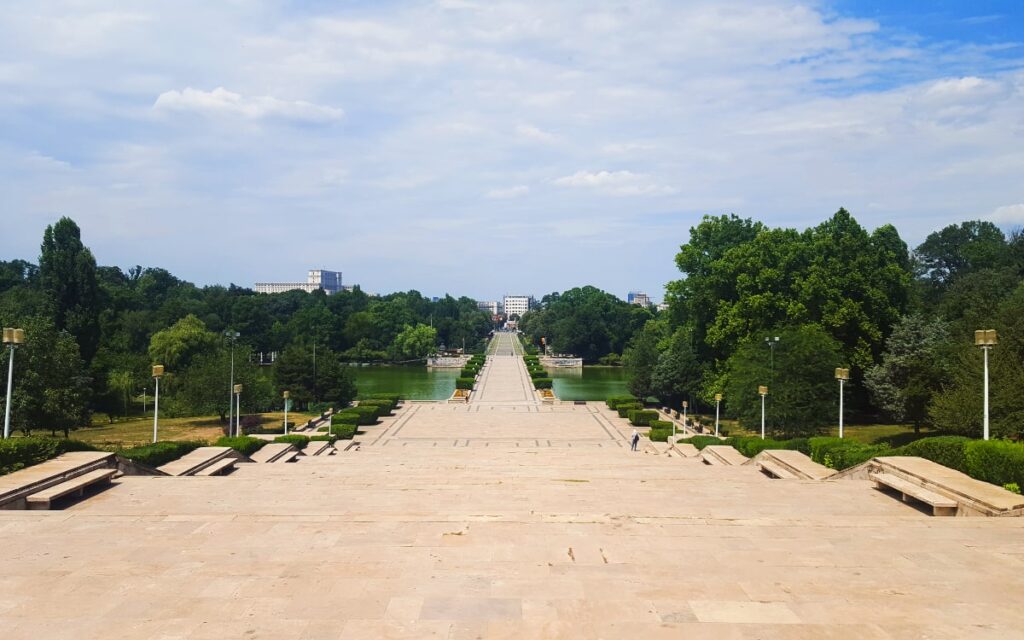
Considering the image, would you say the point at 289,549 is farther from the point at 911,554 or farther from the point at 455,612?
the point at 911,554

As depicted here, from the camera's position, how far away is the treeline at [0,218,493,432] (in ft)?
116

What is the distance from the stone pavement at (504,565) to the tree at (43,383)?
23.4 metres

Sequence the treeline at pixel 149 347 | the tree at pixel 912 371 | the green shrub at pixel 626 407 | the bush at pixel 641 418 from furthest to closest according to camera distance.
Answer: the green shrub at pixel 626 407 → the bush at pixel 641 418 → the treeline at pixel 149 347 → the tree at pixel 912 371

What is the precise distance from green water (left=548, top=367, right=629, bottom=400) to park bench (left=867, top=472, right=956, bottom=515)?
46513 mm

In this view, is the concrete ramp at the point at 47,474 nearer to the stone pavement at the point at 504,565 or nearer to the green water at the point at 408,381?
the stone pavement at the point at 504,565

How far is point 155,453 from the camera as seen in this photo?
17828 millimetres

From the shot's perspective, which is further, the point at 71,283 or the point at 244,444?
the point at 71,283

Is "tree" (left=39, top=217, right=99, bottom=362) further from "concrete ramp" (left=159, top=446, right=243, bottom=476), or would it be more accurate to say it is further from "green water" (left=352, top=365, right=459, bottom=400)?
"concrete ramp" (left=159, top=446, right=243, bottom=476)

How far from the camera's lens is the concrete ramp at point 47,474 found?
12133 millimetres

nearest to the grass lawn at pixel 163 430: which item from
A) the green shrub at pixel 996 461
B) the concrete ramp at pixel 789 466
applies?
the concrete ramp at pixel 789 466

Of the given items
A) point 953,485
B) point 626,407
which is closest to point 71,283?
point 626,407

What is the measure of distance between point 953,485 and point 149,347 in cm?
5998

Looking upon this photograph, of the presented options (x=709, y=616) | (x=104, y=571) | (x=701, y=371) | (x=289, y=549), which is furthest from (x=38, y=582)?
(x=701, y=371)

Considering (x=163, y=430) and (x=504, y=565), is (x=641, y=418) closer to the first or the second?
(x=163, y=430)
